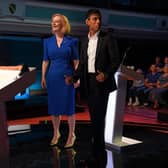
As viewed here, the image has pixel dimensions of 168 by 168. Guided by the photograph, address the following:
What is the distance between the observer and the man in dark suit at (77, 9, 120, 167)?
124 inches

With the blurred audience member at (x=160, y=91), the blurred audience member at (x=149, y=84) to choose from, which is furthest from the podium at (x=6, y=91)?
the blurred audience member at (x=149, y=84)

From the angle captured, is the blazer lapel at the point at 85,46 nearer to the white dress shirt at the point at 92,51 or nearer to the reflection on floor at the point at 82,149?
the white dress shirt at the point at 92,51

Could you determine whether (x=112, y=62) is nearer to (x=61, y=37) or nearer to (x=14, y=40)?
(x=61, y=37)

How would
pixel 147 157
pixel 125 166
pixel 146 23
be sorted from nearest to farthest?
pixel 125 166 → pixel 147 157 → pixel 146 23

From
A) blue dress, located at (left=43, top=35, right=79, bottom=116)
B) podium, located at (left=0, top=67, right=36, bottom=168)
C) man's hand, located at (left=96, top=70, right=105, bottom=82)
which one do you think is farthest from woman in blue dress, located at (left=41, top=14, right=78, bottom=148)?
podium, located at (left=0, top=67, right=36, bottom=168)

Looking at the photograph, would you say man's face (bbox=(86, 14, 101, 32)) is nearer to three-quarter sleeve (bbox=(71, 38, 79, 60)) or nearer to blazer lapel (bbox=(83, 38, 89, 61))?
blazer lapel (bbox=(83, 38, 89, 61))

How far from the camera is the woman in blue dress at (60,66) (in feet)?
A: 12.9

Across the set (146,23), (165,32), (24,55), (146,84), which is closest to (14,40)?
(24,55)

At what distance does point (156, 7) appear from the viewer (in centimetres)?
1087

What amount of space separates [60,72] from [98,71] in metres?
0.89

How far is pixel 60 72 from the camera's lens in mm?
3951

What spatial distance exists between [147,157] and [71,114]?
40.3 inches

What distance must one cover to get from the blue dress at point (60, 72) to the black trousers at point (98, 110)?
82cm

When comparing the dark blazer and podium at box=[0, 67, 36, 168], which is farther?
the dark blazer
